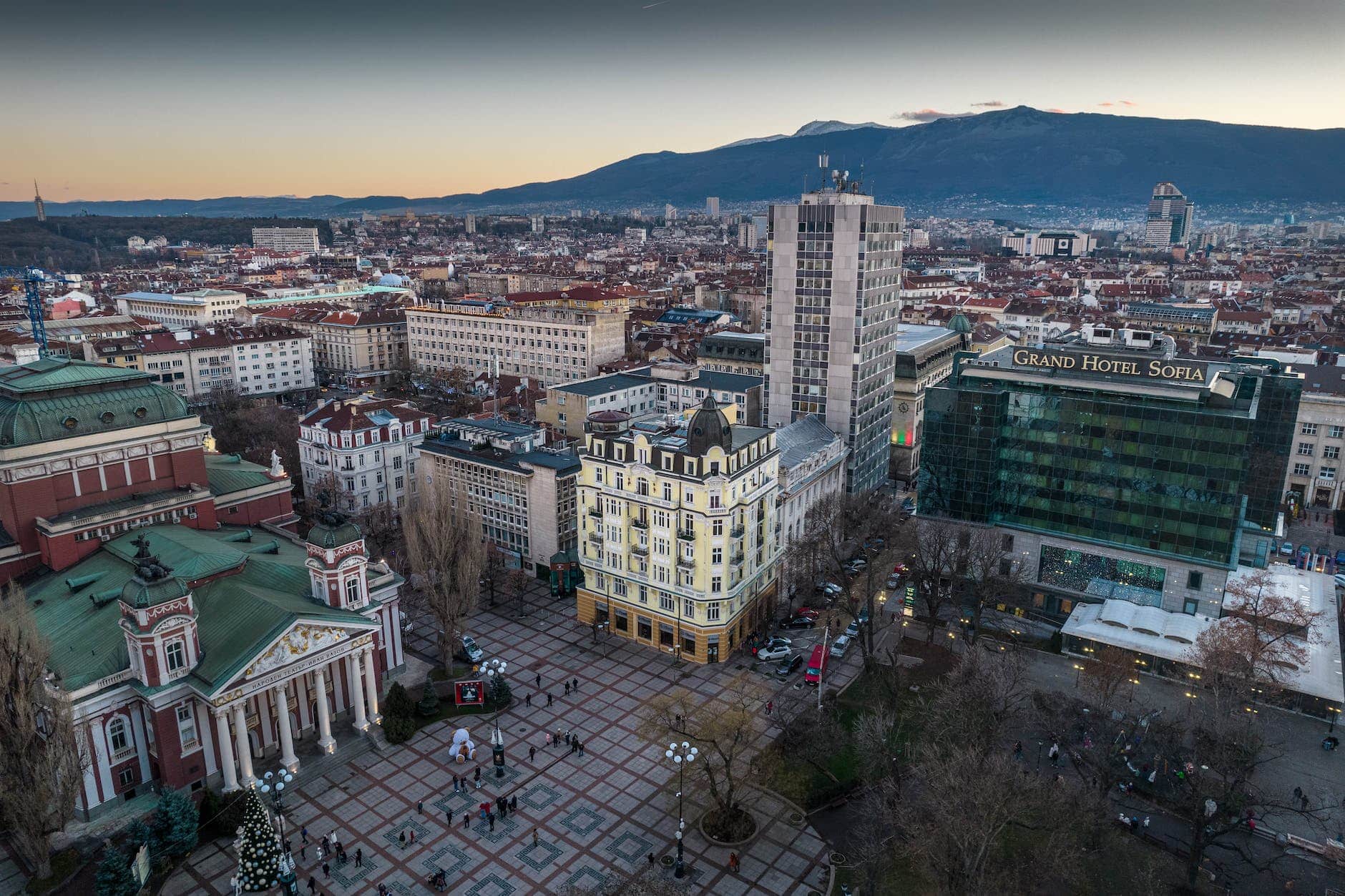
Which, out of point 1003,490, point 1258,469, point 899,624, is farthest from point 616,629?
point 1258,469

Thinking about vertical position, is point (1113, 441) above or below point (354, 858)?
above

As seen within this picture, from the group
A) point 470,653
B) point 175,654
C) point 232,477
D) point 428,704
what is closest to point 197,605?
point 175,654

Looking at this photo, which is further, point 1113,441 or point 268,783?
point 1113,441

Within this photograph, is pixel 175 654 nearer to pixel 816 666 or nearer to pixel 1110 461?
pixel 816 666

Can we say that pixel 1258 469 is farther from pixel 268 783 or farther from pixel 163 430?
pixel 163 430

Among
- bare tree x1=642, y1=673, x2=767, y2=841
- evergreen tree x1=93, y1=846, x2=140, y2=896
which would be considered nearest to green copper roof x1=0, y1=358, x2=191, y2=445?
evergreen tree x1=93, y1=846, x2=140, y2=896

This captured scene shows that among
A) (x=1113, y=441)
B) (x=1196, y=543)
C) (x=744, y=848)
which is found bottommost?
(x=744, y=848)

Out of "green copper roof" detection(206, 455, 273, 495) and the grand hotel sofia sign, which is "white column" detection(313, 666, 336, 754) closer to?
"green copper roof" detection(206, 455, 273, 495)
